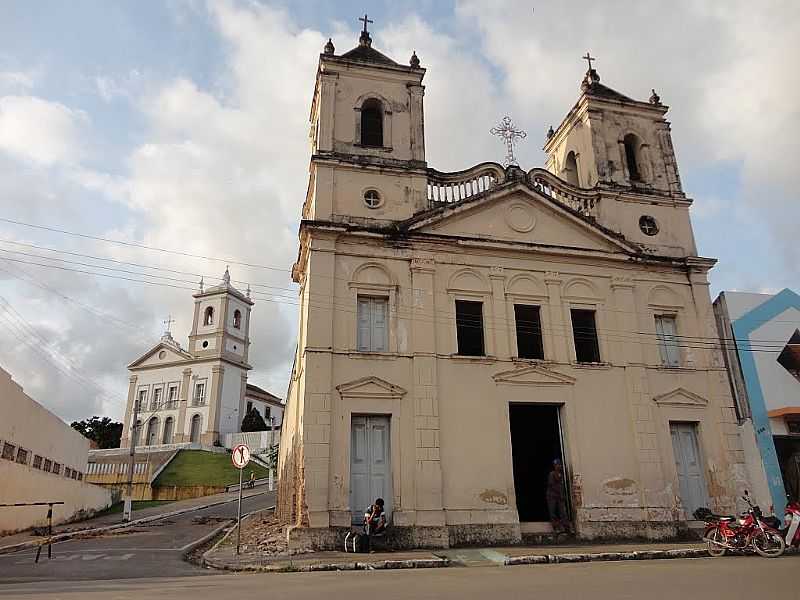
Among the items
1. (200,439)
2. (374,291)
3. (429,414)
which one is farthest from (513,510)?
(200,439)

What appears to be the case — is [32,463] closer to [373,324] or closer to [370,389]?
[370,389]

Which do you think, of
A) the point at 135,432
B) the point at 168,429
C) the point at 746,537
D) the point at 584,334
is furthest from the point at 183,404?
the point at 746,537

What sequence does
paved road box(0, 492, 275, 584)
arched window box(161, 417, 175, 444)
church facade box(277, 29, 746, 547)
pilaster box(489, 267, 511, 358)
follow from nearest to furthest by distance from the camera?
1. paved road box(0, 492, 275, 584)
2. church facade box(277, 29, 746, 547)
3. pilaster box(489, 267, 511, 358)
4. arched window box(161, 417, 175, 444)

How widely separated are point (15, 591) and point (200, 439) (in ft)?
182

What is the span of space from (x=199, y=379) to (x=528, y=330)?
52.0 m

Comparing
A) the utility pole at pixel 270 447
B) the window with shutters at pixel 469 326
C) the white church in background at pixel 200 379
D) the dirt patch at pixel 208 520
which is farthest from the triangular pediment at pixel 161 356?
the window with shutters at pixel 469 326

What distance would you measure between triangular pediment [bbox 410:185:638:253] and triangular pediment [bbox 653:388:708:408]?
4.32m

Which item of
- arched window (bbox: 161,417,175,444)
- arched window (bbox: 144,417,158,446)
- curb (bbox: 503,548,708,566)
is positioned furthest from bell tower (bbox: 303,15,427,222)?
arched window (bbox: 144,417,158,446)

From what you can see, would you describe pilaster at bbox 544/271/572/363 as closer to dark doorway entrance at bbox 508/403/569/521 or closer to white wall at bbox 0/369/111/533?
dark doorway entrance at bbox 508/403/569/521

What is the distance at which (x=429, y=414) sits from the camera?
1557 centimetres

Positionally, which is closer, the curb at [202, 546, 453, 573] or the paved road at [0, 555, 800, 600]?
the paved road at [0, 555, 800, 600]

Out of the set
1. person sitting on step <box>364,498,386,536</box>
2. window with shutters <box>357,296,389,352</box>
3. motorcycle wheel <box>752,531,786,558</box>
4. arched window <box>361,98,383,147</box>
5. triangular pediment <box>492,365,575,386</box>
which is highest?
arched window <box>361,98,383,147</box>

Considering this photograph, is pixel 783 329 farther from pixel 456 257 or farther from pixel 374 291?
pixel 374 291

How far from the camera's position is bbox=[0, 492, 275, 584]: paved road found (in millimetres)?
10586
